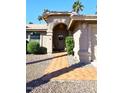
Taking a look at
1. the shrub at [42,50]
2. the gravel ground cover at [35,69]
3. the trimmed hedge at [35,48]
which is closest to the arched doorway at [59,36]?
the shrub at [42,50]

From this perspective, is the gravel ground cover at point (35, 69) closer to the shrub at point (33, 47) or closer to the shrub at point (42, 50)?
the shrub at point (33, 47)

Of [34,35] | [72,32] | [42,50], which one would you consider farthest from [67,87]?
[34,35]

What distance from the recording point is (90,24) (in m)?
16.4

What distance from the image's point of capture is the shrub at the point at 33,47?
2575 centimetres

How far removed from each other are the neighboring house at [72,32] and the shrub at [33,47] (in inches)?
35.4

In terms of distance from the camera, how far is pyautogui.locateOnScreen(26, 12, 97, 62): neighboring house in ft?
53.6

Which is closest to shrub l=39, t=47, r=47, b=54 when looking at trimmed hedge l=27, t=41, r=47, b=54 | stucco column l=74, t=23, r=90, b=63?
trimmed hedge l=27, t=41, r=47, b=54

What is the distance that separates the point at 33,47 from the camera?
26.0 m

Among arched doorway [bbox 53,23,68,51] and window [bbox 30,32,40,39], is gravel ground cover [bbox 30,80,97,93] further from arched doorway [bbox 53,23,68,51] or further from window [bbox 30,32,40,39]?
window [bbox 30,32,40,39]

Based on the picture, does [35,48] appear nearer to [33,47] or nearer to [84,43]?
[33,47]

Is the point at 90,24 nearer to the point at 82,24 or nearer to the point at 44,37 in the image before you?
the point at 82,24

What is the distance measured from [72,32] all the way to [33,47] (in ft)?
15.8
